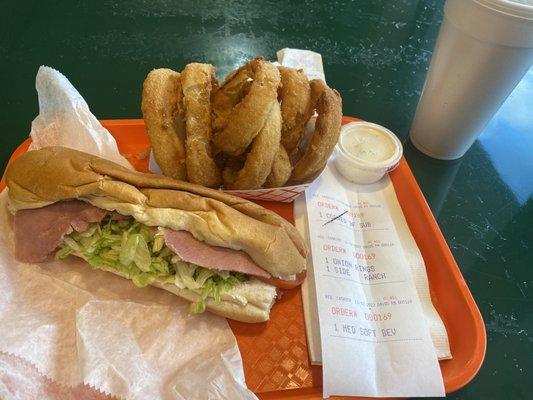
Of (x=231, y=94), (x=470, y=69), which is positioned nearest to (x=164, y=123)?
(x=231, y=94)

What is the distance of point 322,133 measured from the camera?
4.49 ft

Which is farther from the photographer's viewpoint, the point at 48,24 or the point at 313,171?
the point at 48,24

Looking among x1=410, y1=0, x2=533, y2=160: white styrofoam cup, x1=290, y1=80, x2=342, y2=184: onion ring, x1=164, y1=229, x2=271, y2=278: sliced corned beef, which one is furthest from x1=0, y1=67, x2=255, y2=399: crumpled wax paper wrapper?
x1=410, y1=0, x2=533, y2=160: white styrofoam cup

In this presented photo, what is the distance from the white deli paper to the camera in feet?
3.56

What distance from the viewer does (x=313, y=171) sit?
142 cm

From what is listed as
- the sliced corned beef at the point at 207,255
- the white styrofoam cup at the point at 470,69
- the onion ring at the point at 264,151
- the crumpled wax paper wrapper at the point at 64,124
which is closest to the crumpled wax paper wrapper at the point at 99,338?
the crumpled wax paper wrapper at the point at 64,124

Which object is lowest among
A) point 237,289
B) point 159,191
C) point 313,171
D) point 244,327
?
point 244,327

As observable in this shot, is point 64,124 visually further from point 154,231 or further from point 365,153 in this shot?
point 365,153

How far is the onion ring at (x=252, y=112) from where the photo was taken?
1.25 meters

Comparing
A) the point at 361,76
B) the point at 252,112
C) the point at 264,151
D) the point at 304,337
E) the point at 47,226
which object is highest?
the point at 252,112

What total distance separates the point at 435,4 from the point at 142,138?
2.26m

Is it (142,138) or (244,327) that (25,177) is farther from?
(244,327)

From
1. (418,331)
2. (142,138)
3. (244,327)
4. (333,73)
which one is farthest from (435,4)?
(244,327)

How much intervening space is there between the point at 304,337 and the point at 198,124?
2.40 feet
